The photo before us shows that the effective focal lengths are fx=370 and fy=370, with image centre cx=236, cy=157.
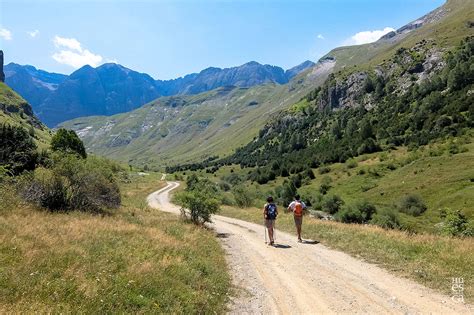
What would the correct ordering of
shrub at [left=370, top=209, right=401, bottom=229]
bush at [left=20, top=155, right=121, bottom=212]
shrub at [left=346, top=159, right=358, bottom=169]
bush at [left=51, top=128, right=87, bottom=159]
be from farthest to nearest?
1. bush at [left=51, top=128, right=87, bottom=159]
2. shrub at [left=346, top=159, right=358, bottom=169]
3. shrub at [left=370, top=209, right=401, bottom=229]
4. bush at [left=20, top=155, right=121, bottom=212]

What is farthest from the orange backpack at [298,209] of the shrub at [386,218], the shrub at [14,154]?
the shrub at [14,154]

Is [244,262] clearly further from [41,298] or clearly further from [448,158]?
[448,158]

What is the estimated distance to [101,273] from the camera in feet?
40.2

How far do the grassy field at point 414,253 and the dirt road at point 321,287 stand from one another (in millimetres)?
666

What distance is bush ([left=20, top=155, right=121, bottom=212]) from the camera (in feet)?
94.1

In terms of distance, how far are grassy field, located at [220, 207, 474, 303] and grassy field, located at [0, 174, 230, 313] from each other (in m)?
7.29

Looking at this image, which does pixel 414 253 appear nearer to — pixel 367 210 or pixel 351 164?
pixel 367 210

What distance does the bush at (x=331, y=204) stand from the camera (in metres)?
63.4

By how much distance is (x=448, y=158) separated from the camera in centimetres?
→ 6962

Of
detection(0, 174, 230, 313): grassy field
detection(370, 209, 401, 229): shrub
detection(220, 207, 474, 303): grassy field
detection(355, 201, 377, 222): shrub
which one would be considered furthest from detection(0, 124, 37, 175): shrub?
detection(355, 201, 377, 222): shrub

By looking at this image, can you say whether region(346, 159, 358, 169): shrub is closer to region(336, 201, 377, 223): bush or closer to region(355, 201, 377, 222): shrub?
region(336, 201, 377, 223): bush

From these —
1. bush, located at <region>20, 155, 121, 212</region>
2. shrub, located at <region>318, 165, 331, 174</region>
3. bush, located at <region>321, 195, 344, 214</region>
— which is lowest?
bush, located at <region>321, 195, 344, 214</region>

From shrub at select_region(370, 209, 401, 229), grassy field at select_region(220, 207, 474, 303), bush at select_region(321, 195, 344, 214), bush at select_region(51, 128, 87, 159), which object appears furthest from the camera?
bush at select_region(51, 128, 87, 159)

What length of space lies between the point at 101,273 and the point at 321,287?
773 centimetres
